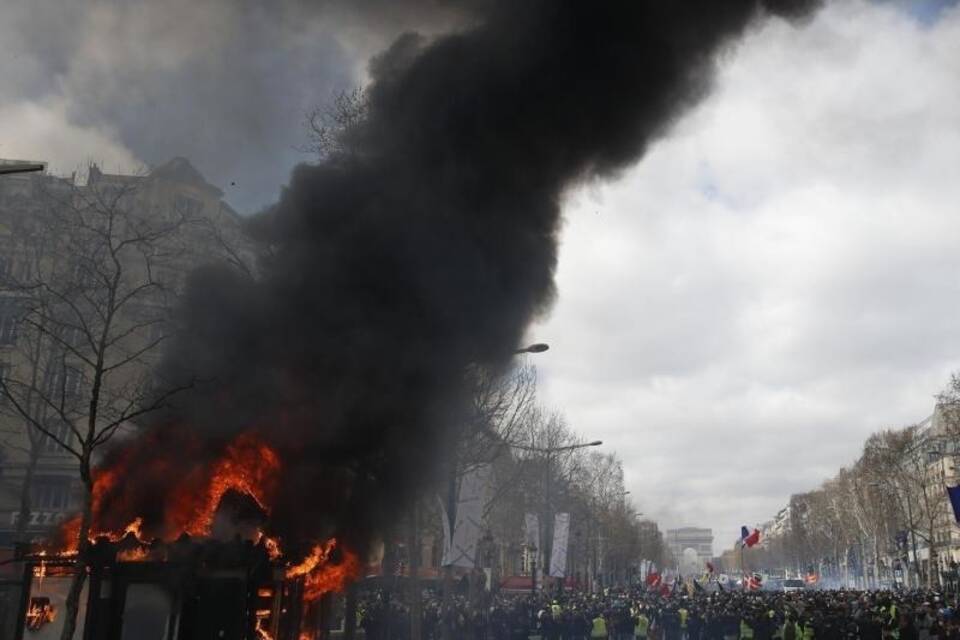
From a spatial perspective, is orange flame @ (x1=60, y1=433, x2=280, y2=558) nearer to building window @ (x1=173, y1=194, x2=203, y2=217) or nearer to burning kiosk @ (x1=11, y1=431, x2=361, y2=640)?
burning kiosk @ (x1=11, y1=431, x2=361, y2=640)

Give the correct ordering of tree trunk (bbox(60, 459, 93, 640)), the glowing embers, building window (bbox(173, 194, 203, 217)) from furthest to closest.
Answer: building window (bbox(173, 194, 203, 217))
the glowing embers
tree trunk (bbox(60, 459, 93, 640))

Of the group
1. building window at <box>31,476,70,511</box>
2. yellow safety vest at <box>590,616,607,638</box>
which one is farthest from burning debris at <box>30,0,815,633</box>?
building window at <box>31,476,70,511</box>

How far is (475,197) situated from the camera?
1725 cm

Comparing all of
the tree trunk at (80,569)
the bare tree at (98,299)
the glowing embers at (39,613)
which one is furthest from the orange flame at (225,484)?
the glowing embers at (39,613)

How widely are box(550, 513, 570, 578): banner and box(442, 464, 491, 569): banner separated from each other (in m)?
14.4

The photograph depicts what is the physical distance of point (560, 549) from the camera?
36031 millimetres

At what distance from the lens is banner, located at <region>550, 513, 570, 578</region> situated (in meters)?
34.8

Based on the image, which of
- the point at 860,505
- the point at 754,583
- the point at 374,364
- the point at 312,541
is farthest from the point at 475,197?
the point at 860,505

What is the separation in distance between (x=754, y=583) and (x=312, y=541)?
47.9 metres

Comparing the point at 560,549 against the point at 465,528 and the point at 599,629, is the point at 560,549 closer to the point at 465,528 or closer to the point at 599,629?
the point at 599,629

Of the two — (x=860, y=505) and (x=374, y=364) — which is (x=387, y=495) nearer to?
(x=374, y=364)

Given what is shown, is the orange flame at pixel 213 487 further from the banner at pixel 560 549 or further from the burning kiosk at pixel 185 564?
the banner at pixel 560 549

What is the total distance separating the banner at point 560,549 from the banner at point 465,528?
14445 millimetres

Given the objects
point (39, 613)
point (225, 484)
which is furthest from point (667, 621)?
point (39, 613)
